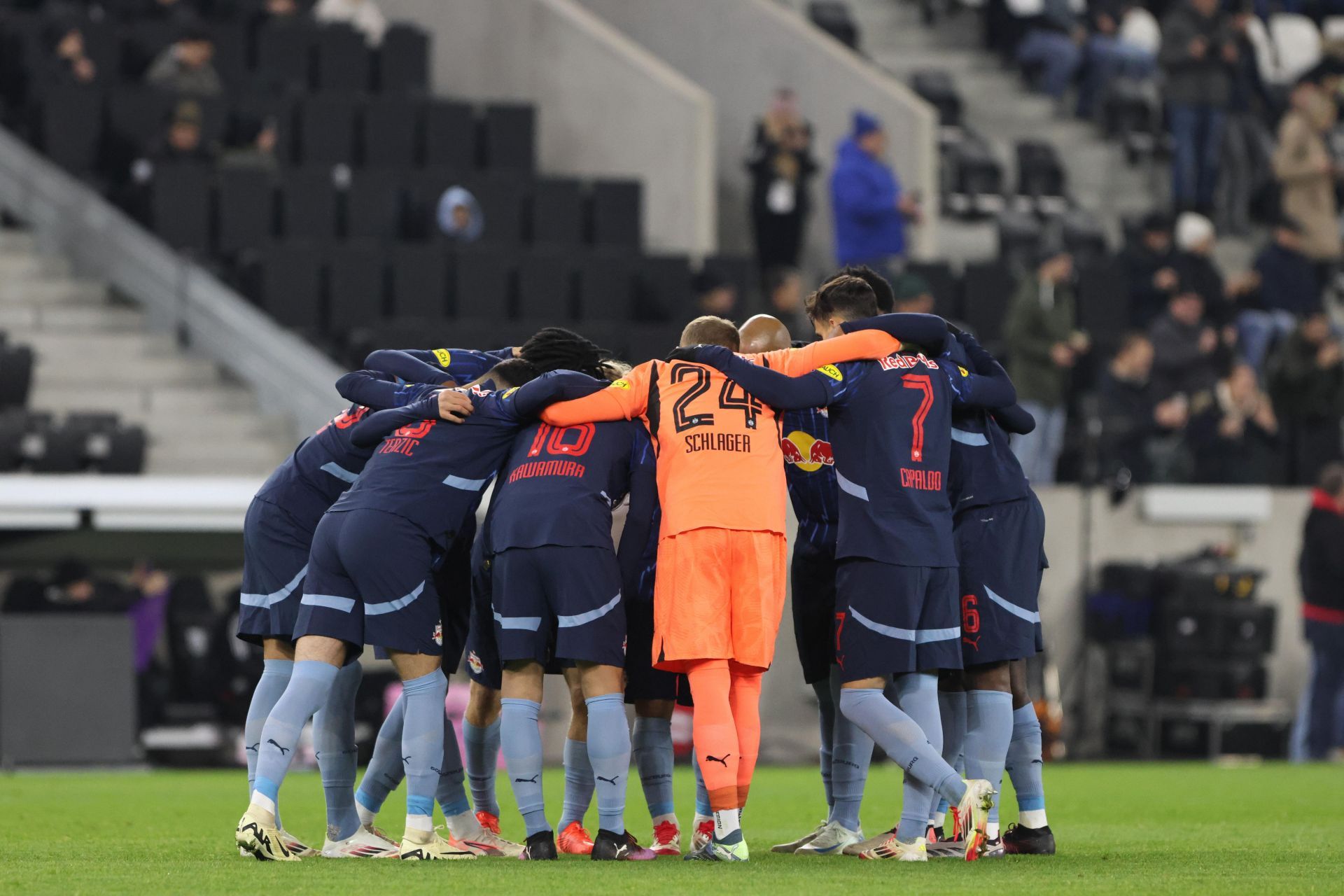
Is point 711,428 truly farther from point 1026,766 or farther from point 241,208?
point 241,208

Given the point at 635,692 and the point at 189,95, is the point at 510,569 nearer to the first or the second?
the point at 635,692

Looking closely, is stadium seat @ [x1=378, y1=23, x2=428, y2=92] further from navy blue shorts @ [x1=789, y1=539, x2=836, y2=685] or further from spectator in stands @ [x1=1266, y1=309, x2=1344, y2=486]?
navy blue shorts @ [x1=789, y1=539, x2=836, y2=685]

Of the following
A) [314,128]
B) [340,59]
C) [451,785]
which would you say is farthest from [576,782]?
[340,59]

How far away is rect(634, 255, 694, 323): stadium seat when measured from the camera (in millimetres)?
16812

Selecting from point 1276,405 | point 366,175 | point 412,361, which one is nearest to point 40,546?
point 366,175

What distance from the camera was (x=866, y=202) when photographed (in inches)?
691

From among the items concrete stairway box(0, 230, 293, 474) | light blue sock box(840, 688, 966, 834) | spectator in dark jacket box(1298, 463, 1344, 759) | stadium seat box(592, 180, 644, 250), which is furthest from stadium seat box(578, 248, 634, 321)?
light blue sock box(840, 688, 966, 834)

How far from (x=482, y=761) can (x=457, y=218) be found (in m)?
9.66

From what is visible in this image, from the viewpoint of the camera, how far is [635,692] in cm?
752

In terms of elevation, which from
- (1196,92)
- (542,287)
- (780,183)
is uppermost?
(1196,92)

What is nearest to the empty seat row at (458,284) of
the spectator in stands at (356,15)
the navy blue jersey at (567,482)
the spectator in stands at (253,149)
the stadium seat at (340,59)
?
the spectator in stands at (253,149)

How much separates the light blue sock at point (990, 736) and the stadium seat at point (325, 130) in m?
11.2

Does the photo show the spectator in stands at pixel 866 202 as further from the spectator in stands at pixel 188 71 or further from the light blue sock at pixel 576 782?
the light blue sock at pixel 576 782

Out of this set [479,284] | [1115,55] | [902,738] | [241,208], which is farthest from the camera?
[1115,55]
